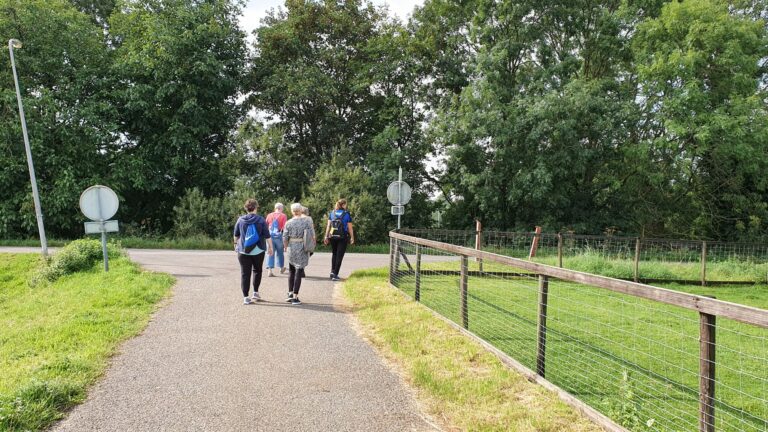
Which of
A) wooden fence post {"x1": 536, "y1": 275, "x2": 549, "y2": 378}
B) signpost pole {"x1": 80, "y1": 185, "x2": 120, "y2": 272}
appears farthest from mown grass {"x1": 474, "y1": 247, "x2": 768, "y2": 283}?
signpost pole {"x1": 80, "y1": 185, "x2": 120, "y2": 272}

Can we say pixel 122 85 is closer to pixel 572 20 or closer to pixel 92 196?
pixel 92 196

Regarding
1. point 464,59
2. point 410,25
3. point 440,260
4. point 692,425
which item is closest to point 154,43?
point 410,25

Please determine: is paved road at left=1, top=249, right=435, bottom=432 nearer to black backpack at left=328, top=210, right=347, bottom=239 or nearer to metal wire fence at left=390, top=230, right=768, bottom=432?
metal wire fence at left=390, top=230, right=768, bottom=432

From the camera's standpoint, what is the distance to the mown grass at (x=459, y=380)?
3986 millimetres

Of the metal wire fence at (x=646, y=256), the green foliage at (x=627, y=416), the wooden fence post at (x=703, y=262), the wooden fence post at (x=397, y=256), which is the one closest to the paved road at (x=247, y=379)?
the green foliage at (x=627, y=416)

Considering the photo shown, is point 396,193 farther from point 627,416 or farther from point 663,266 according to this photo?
point 627,416

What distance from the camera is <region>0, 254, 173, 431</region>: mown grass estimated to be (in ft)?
13.4

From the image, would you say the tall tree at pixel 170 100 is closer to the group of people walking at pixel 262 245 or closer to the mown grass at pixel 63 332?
the mown grass at pixel 63 332

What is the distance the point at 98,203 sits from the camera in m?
11.5

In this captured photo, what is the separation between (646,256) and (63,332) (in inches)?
597

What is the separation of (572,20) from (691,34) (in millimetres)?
6111

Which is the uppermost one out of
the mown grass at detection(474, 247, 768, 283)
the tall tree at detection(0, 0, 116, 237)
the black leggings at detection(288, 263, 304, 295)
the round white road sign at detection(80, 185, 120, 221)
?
the tall tree at detection(0, 0, 116, 237)

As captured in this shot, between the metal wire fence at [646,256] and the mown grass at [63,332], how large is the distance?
8.42 meters

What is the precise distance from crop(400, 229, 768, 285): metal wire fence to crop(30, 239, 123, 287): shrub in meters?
8.59
